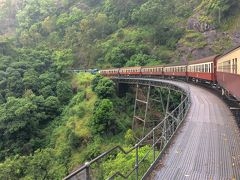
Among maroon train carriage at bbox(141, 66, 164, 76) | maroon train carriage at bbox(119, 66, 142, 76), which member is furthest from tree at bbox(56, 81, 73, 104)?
maroon train carriage at bbox(141, 66, 164, 76)

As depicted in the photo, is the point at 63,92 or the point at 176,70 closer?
the point at 176,70

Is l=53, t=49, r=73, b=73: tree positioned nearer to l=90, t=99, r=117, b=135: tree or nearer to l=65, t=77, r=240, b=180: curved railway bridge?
l=90, t=99, r=117, b=135: tree

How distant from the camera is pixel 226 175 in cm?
582

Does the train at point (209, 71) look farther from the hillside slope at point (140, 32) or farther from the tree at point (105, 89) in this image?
the hillside slope at point (140, 32)

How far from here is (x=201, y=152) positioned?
289 inches

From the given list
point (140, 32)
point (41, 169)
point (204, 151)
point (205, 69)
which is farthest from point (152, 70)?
point (204, 151)

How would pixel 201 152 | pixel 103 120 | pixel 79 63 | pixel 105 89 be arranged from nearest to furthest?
pixel 201 152 → pixel 103 120 → pixel 105 89 → pixel 79 63

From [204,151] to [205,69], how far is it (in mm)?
14799

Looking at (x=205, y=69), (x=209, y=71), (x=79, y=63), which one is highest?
(x=79, y=63)

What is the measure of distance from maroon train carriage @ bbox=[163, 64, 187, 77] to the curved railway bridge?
17014mm

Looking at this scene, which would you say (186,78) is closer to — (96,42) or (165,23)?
(165,23)

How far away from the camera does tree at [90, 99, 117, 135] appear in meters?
24.9

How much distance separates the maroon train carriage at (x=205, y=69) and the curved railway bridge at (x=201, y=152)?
8.34 meters

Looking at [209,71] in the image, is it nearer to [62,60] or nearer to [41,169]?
[41,169]
